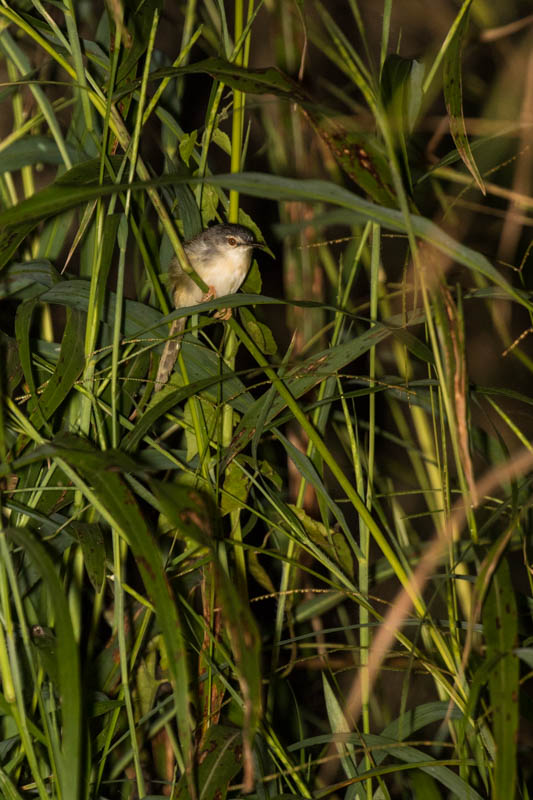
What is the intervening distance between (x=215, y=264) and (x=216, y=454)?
24.8 inches

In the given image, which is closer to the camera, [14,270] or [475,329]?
[14,270]

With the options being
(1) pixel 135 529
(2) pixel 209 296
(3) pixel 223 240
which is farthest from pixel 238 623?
(3) pixel 223 240

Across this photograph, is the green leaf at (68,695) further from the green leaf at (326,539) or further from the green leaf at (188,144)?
the green leaf at (188,144)

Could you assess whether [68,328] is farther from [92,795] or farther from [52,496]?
[92,795]

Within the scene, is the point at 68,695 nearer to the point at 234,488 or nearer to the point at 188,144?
the point at 234,488

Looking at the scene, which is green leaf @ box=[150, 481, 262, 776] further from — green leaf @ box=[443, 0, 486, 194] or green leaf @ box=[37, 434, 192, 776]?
green leaf @ box=[443, 0, 486, 194]

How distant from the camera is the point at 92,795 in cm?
78

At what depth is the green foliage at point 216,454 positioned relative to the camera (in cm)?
57

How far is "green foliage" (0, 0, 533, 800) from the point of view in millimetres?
566

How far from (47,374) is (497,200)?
1.10 m

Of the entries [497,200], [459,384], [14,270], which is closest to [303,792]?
[459,384]

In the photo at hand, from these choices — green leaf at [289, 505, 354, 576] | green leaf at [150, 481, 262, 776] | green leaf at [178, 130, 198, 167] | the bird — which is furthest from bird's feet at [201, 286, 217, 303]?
green leaf at [150, 481, 262, 776]

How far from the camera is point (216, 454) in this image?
86 cm

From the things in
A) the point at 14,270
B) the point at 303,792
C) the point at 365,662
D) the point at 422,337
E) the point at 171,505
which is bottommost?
the point at 303,792
